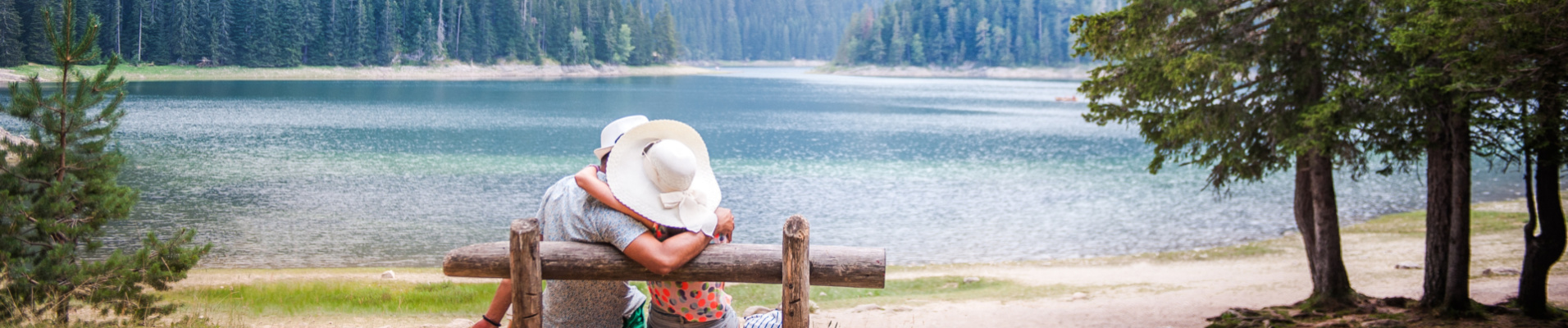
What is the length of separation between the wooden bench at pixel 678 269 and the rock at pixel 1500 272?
464 inches

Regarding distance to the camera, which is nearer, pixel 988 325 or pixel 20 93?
pixel 20 93

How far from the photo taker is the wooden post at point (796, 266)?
11.6ft

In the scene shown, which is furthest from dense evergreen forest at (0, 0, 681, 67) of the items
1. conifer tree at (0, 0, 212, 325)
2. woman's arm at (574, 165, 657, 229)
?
woman's arm at (574, 165, 657, 229)

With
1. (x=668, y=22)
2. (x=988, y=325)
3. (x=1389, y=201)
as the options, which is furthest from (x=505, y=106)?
(x=668, y=22)

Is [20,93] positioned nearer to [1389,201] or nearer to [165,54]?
[1389,201]

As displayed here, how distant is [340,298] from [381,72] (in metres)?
80.8

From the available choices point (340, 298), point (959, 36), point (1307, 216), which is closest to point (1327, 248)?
point (1307, 216)

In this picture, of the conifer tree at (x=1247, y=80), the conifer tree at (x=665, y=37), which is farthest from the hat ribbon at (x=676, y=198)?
the conifer tree at (x=665, y=37)

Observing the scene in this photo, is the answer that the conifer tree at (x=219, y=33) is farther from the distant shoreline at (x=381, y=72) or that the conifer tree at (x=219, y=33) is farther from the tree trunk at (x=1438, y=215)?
the tree trunk at (x=1438, y=215)

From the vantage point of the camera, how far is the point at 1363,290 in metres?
11.4

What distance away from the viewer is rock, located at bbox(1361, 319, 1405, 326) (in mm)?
7461

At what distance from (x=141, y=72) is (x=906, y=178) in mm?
39696

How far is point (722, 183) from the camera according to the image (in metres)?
23.7

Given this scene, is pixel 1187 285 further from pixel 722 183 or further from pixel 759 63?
pixel 759 63
